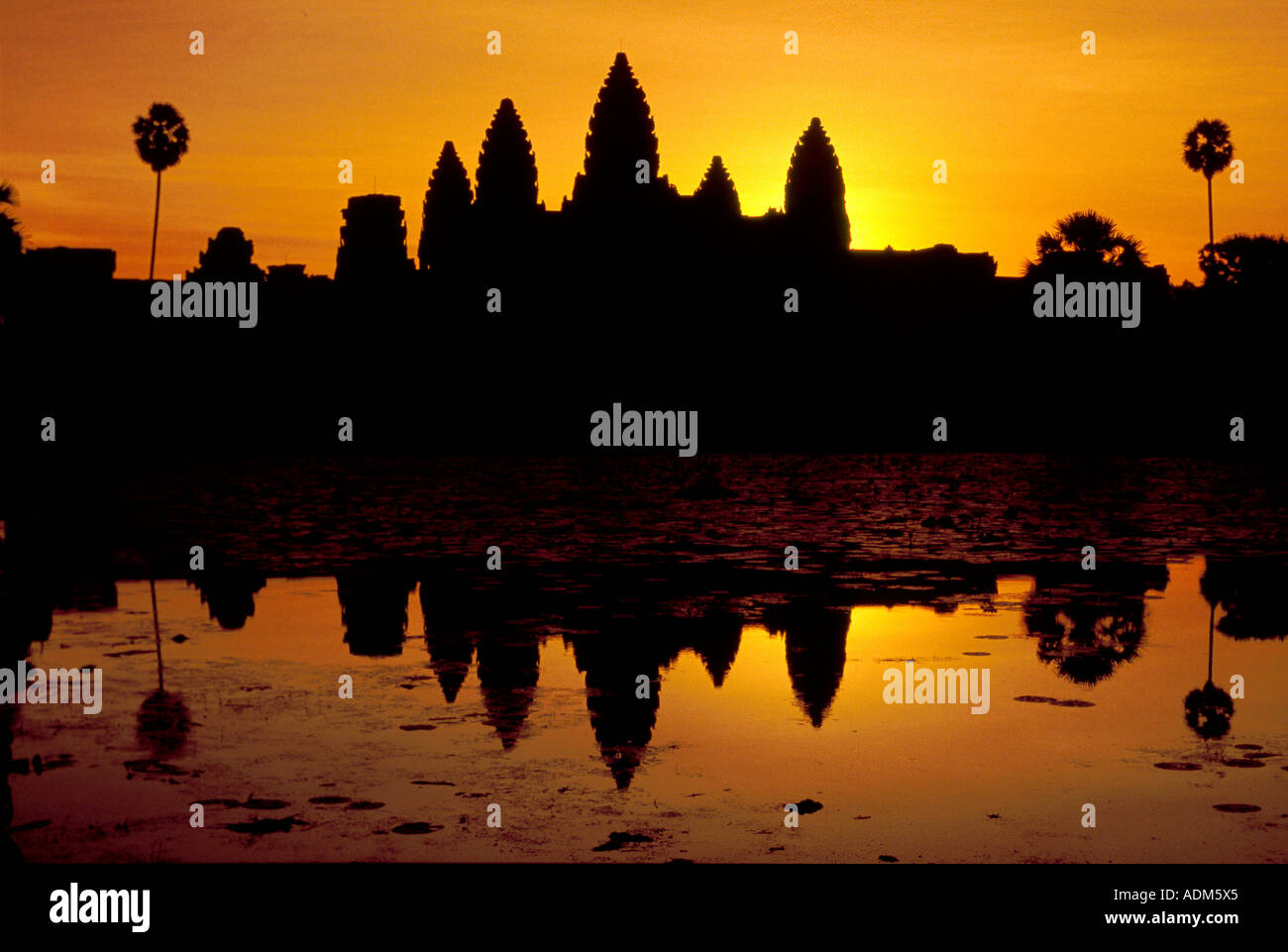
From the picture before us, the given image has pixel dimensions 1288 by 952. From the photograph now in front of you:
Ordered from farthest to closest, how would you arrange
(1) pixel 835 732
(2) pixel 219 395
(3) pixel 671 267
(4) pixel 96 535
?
1. (3) pixel 671 267
2. (2) pixel 219 395
3. (4) pixel 96 535
4. (1) pixel 835 732

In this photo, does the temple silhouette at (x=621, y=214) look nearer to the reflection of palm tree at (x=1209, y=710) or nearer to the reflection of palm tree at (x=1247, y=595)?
the reflection of palm tree at (x=1247, y=595)

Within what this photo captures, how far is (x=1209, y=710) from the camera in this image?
8211 millimetres

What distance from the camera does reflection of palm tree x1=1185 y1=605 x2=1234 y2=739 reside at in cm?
771

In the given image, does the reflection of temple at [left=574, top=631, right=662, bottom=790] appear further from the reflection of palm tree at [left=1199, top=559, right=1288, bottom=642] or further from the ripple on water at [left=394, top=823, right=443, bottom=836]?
the reflection of palm tree at [left=1199, top=559, right=1288, bottom=642]

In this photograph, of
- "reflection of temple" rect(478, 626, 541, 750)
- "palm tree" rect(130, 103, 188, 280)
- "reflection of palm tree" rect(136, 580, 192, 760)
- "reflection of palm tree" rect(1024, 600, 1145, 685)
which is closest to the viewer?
"reflection of palm tree" rect(136, 580, 192, 760)

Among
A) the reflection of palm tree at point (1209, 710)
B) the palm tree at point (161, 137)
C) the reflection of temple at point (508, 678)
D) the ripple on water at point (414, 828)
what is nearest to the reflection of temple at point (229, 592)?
the reflection of temple at point (508, 678)

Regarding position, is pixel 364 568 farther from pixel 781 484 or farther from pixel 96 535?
pixel 781 484

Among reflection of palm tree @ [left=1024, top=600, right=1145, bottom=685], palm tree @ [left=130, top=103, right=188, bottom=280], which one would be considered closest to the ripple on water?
reflection of palm tree @ [left=1024, top=600, right=1145, bottom=685]

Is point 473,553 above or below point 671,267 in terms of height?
below

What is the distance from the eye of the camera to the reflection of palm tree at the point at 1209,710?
771cm

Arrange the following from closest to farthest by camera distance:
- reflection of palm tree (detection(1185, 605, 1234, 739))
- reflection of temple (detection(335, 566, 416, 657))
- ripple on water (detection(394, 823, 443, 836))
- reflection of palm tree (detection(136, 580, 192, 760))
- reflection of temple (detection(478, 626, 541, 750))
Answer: ripple on water (detection(394, 823, 443, 836))
reflection of palm tree (detection(136, 580, 192, 760))
reflection of palm tree (detection(1185, 605, 1234, 739))
reflection of temple (detection(478, 626, 541, 750))
reflection of temple (detection(335, 566, 416, 657))

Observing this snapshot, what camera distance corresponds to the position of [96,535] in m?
19.8
